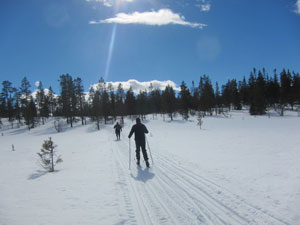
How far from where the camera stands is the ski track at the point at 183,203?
350 centimetres

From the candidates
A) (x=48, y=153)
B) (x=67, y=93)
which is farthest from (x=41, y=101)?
A: (x=48, y=153)

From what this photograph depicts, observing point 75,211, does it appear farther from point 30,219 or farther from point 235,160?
point 235,160

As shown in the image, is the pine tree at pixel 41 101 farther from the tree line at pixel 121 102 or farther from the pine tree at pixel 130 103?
the pine tree at pixel 130 103

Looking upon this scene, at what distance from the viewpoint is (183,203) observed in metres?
4.21

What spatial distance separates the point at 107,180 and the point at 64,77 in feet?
177

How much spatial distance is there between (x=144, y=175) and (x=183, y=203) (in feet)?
8.36

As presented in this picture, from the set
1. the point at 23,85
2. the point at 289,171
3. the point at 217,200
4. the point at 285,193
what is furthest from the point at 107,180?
the point at 23,85

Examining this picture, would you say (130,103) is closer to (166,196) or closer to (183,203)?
(166,196)

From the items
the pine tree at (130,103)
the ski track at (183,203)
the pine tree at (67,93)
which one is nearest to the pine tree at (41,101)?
the pine tree at (67,93)

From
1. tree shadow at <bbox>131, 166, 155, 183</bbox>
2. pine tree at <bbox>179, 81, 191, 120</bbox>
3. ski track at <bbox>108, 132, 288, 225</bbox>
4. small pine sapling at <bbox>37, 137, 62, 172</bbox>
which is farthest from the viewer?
pine tree at <bbox>179, 81, 191, 120</bbox>

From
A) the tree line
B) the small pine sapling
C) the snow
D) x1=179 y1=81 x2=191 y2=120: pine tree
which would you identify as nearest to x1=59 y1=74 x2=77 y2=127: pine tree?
the tree line

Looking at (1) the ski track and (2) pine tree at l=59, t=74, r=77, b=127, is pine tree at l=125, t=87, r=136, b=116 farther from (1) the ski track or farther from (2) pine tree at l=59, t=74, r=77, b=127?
(1) the ski track

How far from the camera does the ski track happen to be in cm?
350

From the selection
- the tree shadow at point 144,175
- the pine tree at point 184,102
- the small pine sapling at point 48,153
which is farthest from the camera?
the pine tree at point 184,102
